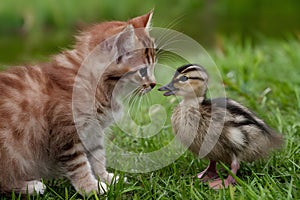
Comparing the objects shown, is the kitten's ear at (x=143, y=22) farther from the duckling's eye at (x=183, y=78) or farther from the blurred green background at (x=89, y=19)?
the blurred green background at (x=89, y=19)

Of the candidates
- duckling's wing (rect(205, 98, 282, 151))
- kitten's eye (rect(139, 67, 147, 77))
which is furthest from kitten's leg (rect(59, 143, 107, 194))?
duckling's wing (rect(205, 98, 282, 151))

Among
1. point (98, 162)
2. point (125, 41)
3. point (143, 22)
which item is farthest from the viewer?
point (98, 162)

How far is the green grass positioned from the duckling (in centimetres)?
14

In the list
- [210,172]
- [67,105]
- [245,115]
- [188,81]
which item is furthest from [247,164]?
[67,105]

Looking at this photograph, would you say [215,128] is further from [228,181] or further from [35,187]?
[35,187]

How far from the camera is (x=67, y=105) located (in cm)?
329

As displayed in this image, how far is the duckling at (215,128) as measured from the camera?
3260 mm

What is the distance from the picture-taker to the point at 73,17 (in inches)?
443

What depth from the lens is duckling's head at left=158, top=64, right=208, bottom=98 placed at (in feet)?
10.7

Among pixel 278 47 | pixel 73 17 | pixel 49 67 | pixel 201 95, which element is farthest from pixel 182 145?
pixel 73 17

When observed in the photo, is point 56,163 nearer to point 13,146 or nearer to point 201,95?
point 13,146

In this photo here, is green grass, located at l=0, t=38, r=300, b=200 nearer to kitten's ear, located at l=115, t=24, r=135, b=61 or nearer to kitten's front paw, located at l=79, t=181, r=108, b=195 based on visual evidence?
kitten's front paw, located at l=79, t=181, r=108, b=195

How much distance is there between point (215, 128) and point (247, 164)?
351 mm

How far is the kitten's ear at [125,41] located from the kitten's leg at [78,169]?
2.00 feet
